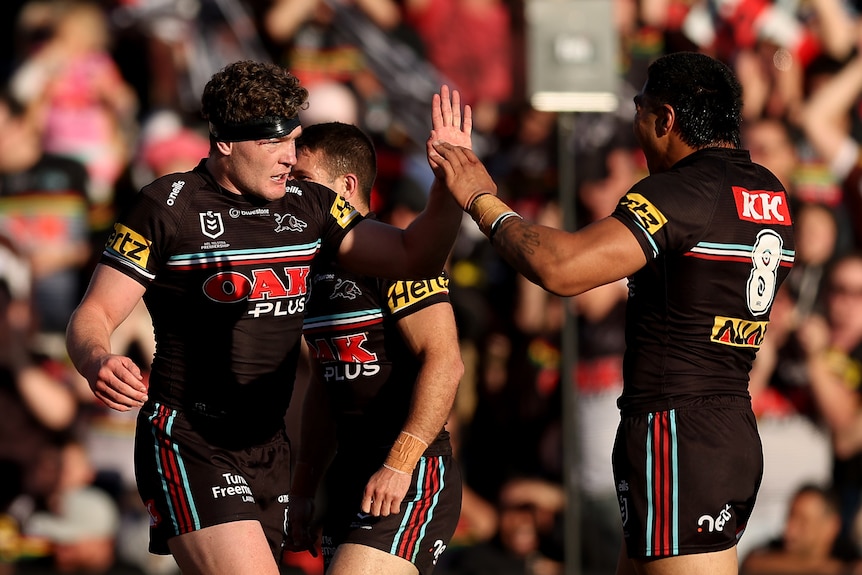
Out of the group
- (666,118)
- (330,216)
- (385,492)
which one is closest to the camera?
(666,118)

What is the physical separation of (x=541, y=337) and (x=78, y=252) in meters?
3.30

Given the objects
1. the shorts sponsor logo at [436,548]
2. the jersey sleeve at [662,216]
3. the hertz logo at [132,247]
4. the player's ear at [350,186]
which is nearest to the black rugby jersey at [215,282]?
the hertz logo at [132,247]

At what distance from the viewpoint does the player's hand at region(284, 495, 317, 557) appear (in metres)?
4.82

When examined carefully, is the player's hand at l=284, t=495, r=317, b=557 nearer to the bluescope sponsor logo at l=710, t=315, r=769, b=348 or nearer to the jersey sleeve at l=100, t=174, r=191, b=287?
the jersey sleeve at l=100, t=174, r=191, b=287

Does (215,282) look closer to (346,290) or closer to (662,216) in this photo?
(346,290)

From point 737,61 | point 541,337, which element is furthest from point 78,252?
point 737,61

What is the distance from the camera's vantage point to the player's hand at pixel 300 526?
482cm

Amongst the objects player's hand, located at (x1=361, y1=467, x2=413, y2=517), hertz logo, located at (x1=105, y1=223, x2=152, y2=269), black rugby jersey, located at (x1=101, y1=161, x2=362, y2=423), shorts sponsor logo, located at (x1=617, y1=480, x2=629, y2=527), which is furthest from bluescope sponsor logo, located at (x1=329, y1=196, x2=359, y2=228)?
shorts sponsor logo, located at (x1=617, y1=480, x2=629, y2=527)

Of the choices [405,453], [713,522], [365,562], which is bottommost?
[365,562]

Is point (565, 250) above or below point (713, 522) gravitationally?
above

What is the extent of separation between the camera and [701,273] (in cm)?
390

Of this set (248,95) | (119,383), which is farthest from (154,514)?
(248,95)

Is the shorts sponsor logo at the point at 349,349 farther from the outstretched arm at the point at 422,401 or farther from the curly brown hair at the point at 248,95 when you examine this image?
the curly brown hair at the point at 248,95

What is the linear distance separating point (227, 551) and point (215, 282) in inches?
36.1
